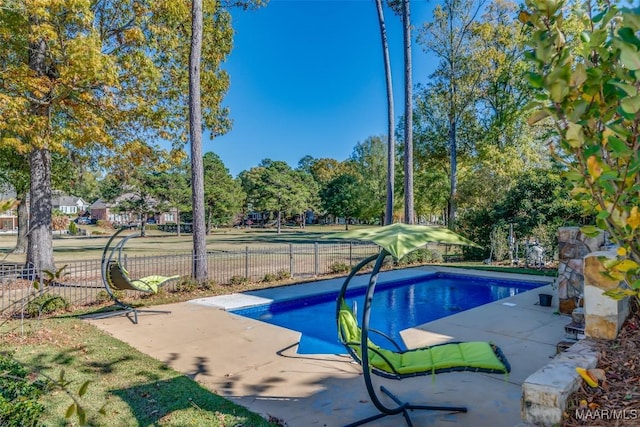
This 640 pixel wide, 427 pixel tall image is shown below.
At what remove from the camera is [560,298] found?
281 inches

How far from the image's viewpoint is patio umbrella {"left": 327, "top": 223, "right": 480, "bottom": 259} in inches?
105

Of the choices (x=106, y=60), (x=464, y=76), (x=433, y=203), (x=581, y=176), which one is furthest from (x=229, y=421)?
(x=433, y=203)

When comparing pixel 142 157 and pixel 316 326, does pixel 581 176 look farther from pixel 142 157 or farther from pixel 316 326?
pixel 142 157

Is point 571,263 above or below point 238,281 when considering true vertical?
above

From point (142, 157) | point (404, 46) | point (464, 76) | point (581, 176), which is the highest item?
point (464, 76)

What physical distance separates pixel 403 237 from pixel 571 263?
17.6 feet

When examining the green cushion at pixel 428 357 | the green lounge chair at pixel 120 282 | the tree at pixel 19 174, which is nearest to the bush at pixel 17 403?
the green cushion at pixel 428 357

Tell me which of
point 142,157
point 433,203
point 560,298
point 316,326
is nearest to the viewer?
point 560,298

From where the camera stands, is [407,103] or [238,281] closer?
[238,281]

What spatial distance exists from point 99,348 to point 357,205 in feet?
109

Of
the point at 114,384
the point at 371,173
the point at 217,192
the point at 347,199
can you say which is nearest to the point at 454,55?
the point at 347,199

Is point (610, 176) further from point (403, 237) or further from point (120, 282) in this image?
point (120, 282)

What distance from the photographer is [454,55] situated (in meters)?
20.3

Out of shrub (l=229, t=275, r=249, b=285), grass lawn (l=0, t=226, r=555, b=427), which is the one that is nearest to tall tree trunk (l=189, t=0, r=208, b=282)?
shrub (l=229, t=275, r=249, b=285)
